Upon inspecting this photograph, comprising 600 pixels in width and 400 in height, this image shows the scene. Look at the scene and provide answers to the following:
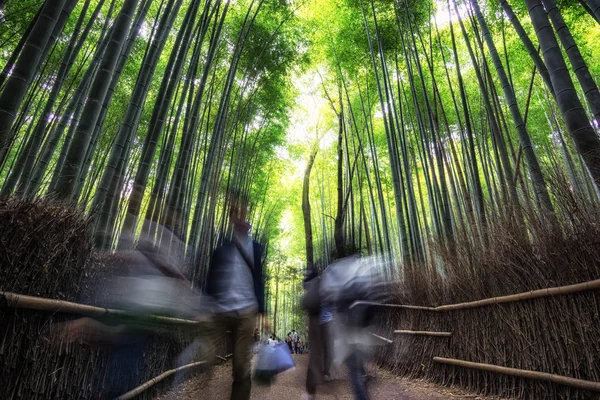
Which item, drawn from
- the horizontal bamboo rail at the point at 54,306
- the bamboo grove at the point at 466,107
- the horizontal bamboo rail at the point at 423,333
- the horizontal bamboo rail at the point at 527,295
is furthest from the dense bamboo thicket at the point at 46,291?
the horizontal bamboo rail at the point at 423,333

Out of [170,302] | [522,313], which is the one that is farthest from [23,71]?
[522,313]

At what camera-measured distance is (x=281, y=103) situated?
26.1ft

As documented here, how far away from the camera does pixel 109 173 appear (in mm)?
2396

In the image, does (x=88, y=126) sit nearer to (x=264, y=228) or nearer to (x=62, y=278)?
(x=62, y=278)

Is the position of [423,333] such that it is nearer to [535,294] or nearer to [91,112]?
[535,294]

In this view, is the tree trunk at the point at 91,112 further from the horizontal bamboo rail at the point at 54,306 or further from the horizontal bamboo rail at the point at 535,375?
the horizontal bamboo rail at the point at 535,375

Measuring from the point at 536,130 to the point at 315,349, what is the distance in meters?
8.60

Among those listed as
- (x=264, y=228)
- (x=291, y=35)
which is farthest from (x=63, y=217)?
(x=264, y=228)

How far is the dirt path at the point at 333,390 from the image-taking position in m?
2.78

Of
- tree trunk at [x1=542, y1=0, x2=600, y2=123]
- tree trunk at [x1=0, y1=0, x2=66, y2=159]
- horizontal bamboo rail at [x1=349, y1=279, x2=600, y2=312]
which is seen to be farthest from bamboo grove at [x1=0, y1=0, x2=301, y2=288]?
tree trunk at [x1=542, y1=0, x2=600, y2=123]

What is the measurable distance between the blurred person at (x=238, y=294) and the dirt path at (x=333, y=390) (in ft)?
4.64

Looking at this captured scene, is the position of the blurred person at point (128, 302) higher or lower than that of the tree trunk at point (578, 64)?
lower

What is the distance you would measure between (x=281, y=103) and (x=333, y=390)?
257 inches

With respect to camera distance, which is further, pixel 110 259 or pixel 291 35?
pixel 291 35
